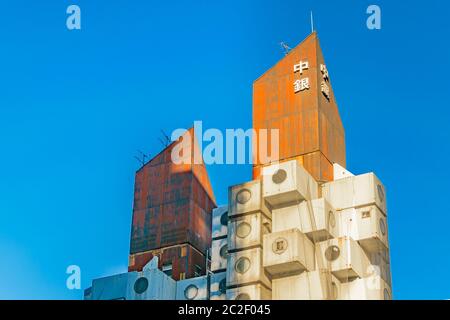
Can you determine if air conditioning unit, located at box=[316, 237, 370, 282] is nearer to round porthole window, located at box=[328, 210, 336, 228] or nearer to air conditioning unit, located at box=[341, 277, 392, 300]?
air conditioning unit, located at box=[341, 277, 392, 300]

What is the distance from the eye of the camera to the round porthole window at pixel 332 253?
104 meters

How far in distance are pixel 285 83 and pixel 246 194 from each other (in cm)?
1951

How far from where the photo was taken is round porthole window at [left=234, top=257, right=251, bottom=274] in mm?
105537

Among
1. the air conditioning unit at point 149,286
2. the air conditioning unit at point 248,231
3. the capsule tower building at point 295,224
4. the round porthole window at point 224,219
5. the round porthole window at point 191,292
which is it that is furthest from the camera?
the round porthole window at point 191,292

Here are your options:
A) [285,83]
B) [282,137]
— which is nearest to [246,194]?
[282,137]

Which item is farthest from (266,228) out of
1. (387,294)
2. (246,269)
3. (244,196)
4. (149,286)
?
(149,286)

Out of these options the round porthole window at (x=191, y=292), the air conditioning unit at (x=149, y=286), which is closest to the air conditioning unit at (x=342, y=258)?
the round porthole window at (x=191, y=292)

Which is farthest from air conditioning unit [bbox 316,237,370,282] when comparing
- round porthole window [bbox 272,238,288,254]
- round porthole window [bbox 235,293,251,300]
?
round porthole window [bbox 235,293,251,300]

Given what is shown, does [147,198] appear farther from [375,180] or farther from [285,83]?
[375,180]

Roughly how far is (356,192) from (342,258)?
33.2ft

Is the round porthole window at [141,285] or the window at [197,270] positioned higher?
the window at [197,270]

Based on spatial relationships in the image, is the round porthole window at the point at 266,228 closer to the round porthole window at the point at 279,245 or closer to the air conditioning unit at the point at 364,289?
the round porthole window at the point at 279,245

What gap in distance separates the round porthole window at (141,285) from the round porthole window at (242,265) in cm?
2158

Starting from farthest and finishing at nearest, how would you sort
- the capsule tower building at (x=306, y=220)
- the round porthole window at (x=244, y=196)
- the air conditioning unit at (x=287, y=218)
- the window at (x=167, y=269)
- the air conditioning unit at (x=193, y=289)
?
1. the window at (x=167, y=269)
2. the air conditioning unit at (x=193, y=289)
3. the round porthole window at (x=244, y=196)
4. the air conditioning unit at (x=287, y=218)
5. the capsule tower building at (x=306, y=220)
